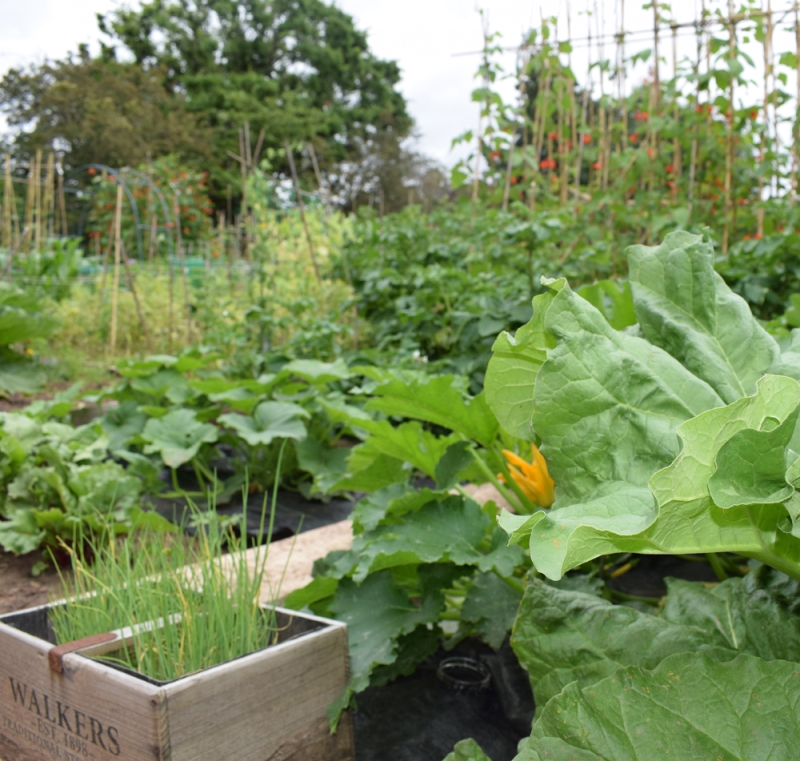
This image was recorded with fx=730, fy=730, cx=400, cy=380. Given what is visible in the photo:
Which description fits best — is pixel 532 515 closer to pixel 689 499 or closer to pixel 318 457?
pixel 689 499

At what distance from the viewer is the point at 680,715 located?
2.57 feet

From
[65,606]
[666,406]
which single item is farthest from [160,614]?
[666,406]

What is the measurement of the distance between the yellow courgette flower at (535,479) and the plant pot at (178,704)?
66 cm

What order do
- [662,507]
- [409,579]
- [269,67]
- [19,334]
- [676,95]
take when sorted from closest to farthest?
[662,507] < [409,579] < [676,95] < [19,334] < [269,67]

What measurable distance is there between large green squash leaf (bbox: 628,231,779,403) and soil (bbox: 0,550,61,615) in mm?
1817

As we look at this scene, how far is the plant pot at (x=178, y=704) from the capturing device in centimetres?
111

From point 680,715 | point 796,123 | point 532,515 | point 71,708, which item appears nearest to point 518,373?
point 532,515

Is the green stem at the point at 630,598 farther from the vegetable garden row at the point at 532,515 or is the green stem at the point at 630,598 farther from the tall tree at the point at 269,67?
the tall tree at the point at 269,67

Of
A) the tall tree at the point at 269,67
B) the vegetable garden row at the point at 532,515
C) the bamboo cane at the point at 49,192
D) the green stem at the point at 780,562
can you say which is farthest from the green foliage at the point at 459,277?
the tall tree at the point at 269,67

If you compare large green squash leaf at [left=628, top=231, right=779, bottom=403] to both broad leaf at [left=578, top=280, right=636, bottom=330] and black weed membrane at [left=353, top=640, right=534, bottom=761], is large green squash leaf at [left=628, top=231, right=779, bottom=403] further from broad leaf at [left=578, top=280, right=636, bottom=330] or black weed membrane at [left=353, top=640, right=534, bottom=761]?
black weed membrane at [left=353, top=640, right=534, bottom=761]

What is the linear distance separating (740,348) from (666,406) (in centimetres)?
19

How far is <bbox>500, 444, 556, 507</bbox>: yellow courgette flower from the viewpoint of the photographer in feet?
5.89

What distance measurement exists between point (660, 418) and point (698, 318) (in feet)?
0.76

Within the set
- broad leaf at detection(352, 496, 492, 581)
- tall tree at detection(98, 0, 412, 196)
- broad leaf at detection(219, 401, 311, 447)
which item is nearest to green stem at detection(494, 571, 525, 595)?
broad leaf at detection(352, 496, 492, 581)
